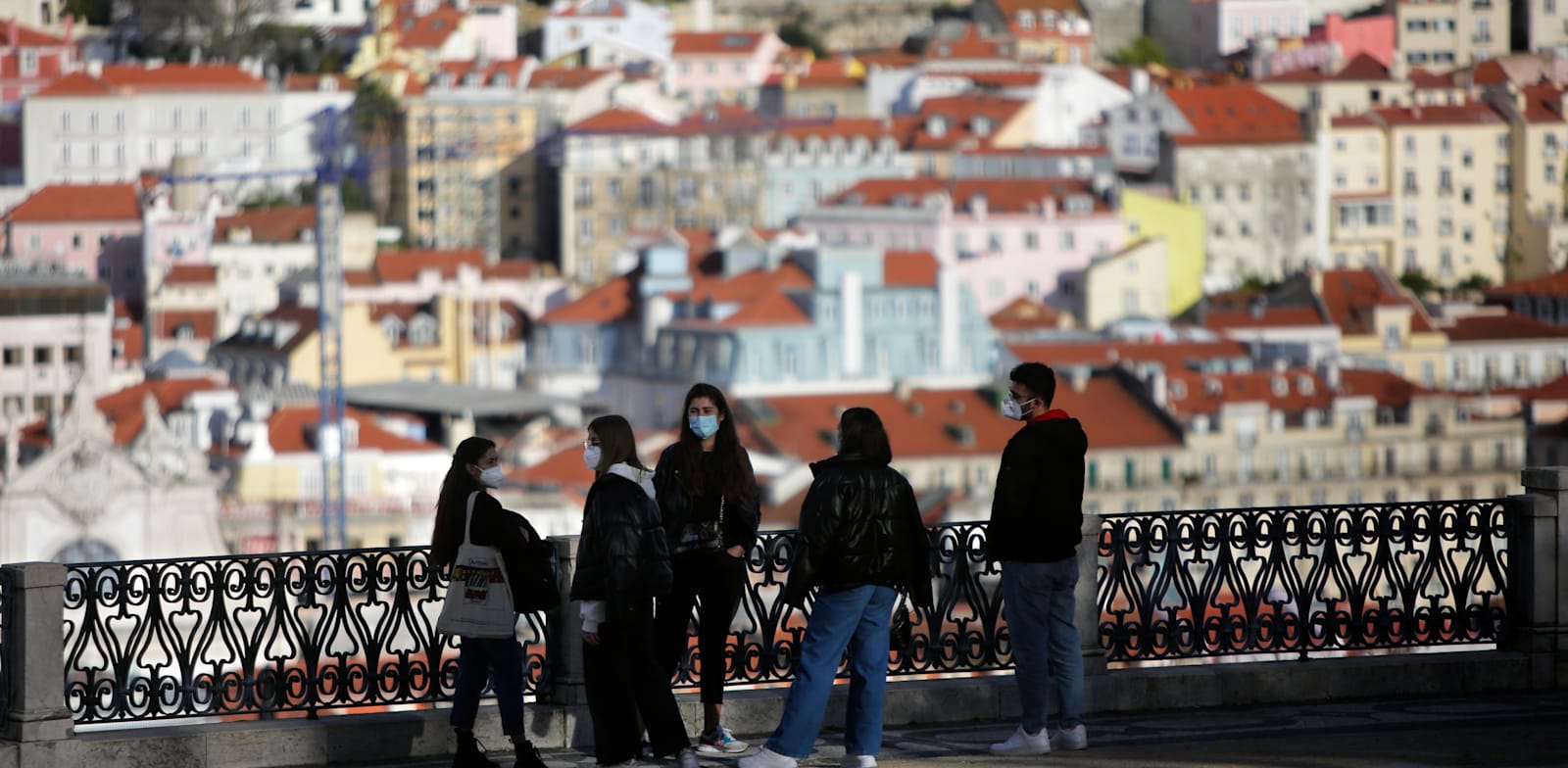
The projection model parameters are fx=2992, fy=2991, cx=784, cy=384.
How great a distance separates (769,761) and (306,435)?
53.3 m

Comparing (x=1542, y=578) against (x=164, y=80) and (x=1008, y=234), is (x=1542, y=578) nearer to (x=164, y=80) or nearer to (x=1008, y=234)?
(x=1008, y=234)

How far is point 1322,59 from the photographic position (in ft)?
334

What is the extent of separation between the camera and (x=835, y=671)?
893 centimetres

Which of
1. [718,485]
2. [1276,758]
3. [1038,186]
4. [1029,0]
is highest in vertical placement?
[1029,0]

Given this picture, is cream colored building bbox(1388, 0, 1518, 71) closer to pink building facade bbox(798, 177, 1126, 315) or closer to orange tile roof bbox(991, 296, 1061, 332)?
pink building facade bbox(798, 177, 1126, 315)

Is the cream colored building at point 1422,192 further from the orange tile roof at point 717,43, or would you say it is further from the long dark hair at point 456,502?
the long dark hair at point 456,502

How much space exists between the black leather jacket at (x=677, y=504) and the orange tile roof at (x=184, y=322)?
7239 centimetres

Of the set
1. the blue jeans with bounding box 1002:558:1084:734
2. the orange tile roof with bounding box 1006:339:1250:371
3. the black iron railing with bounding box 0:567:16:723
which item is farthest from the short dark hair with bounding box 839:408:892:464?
the orange tile roof with bounding box 1006:339:1250:371

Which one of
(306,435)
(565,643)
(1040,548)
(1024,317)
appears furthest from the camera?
(1024,317)

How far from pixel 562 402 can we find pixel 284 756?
61183 mm

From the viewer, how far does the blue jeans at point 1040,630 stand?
919cm

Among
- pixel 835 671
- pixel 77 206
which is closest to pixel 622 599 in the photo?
pixel 835 671

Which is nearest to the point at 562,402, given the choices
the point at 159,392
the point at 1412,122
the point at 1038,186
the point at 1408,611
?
the point at 159,392

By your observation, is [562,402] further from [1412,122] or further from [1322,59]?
[1322,59]
